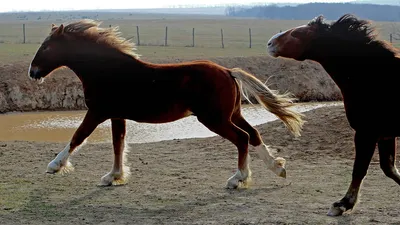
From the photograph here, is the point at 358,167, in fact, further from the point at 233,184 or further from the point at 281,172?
the point at 233,184

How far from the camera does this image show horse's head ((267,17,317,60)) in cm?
726

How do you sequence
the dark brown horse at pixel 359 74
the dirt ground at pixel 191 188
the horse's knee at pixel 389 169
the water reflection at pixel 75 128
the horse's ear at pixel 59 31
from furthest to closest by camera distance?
1. the water reflection at pixel 75 128
2. the horse's ear at pixel 59 31
3. the horse's knee at pixel 389 169
4. the dirt ground at pixel 191 188
5. the dark brown horse at pixel 359 74

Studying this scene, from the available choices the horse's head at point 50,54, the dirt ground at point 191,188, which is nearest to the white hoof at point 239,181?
the dirt ground at point 191,188

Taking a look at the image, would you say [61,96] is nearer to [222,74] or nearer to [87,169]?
[87,169]

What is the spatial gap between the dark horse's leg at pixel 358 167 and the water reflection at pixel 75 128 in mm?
8658

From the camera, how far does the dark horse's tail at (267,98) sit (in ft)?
28.3

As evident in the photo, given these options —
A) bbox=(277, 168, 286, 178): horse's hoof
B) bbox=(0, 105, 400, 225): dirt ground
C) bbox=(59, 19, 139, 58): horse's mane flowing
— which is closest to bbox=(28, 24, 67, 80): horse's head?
bbox=(59, 19, 139, 58): horse's mane flowing

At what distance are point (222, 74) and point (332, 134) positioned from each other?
5.08m

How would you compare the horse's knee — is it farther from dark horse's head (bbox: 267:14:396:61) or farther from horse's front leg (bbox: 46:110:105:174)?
horse's front leg (bbox: 46:110:105:174)

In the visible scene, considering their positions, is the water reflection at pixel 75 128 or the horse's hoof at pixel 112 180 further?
the water reflection at pixel 75 128

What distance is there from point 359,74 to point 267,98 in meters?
1.98

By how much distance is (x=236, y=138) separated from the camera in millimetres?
8367

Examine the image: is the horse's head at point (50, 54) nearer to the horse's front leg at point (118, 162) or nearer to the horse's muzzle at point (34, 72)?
the horse's muzzle at point (34, 72)

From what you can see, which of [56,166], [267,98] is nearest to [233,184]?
[267,98]
